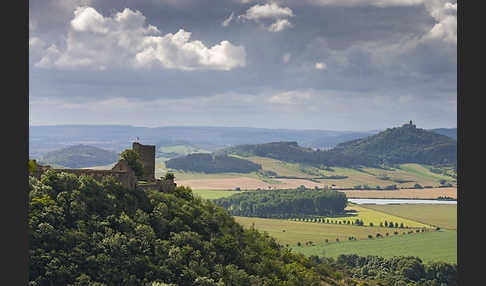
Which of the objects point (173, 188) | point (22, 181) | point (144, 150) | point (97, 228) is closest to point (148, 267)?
point (97, 228)

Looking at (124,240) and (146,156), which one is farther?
(146,156)

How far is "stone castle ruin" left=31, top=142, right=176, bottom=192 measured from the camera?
63.5 meters

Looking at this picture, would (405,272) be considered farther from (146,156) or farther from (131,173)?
(131,173)

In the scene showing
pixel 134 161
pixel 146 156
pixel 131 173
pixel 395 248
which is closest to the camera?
pixel 131 173

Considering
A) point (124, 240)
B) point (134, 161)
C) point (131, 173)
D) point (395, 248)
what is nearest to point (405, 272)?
point (395, 248)

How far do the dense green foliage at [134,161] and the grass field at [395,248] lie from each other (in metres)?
109

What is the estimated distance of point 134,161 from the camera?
72.9 metres

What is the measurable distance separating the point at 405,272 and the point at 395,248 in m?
47.6

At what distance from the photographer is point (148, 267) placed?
5569cm

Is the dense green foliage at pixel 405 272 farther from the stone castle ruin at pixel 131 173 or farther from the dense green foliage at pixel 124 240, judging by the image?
the stone castle ruin at pixel 131 173

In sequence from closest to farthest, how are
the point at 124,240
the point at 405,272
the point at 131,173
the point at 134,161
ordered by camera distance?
the point at 124,240 < the point at 131,173 < the point at 134,161 < the point at 405,272

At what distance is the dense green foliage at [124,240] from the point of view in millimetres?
50812

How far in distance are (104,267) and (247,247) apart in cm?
3017
